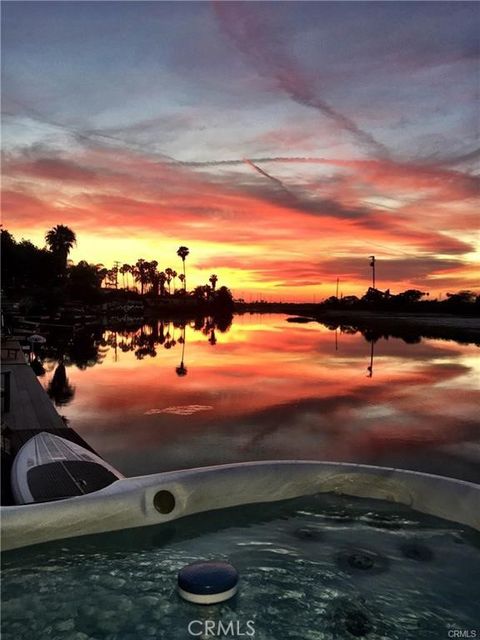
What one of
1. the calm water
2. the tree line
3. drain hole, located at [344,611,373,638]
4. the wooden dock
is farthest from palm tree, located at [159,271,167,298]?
drain hole, located at [344,611,373,638]

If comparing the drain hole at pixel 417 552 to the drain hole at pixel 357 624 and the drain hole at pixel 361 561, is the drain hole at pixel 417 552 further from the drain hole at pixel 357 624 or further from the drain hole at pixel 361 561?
the drain hole at pixel 357 624

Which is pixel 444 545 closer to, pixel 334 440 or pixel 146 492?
pixel 146 492

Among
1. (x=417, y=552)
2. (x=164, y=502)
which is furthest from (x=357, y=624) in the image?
(x=164, y=502)

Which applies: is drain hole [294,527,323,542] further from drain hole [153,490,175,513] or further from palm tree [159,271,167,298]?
palm tree [159,271,167,298]

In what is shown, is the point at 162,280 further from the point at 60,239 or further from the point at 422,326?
the point at 422,326

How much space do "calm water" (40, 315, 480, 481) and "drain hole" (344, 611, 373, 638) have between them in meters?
5.74

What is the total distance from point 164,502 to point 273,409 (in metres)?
9.79

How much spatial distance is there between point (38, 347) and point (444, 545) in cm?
3348

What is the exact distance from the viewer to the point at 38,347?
36.2 m

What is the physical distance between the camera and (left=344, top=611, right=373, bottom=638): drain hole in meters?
5.31

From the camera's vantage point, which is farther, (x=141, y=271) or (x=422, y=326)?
(x=141, y=271)

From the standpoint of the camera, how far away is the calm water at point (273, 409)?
39.5 ft

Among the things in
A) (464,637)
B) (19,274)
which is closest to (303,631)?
(464,637)

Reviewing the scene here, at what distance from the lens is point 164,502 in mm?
7637
